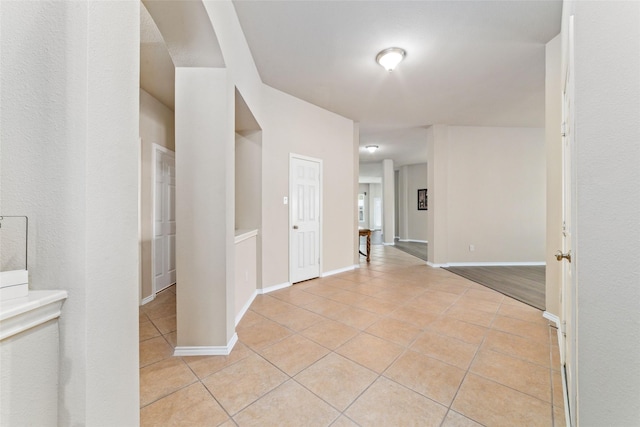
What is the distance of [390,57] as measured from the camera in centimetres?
273

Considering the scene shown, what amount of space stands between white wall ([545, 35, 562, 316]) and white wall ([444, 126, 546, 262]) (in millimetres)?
2621

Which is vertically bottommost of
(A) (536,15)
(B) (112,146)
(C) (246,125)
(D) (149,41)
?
(B) (112,146)

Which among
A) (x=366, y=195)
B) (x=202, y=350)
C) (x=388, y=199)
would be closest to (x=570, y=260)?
(x=202, y=350)

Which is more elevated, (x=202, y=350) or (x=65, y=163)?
(x=65, y=163)

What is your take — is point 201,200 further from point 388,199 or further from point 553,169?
point 388,199

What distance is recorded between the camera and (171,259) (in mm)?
3906

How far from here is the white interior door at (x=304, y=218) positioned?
3.84 m

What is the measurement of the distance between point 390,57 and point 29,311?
3.22 meters

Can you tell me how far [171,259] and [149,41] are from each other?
9.47ft

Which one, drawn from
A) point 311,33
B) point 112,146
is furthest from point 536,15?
point 112,146

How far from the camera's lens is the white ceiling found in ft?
7.21

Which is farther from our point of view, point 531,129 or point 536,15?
point 531,129

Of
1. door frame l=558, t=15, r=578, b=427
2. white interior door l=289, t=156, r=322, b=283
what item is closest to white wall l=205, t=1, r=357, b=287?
white interior door l=289, t=156, r=322, b=283

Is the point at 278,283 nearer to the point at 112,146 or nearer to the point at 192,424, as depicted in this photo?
the point at 192,424
